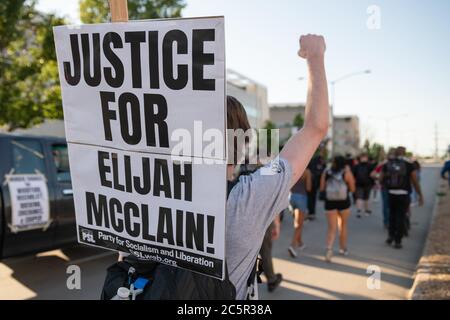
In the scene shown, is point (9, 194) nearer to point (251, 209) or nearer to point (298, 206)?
point (251, 209)

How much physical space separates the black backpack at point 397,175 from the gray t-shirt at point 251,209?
6942mm

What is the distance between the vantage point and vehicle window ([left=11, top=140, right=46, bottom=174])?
5314 millimetres

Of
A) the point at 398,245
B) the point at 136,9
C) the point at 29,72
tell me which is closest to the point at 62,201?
the point at 398,245

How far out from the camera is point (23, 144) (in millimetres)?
5516

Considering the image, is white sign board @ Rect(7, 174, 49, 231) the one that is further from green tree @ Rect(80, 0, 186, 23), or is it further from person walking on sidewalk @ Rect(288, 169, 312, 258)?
green tree @ Rect(80, 0, 186, 23)

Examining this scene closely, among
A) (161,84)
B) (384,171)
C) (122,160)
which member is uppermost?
(161,84)

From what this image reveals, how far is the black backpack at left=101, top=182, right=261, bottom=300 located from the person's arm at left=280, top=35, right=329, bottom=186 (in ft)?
0.89

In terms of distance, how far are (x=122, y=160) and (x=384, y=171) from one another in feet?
25.0

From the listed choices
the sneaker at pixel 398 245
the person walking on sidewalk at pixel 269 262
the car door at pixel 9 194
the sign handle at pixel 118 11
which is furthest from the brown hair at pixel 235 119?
the sneaker at pixel 398 245
